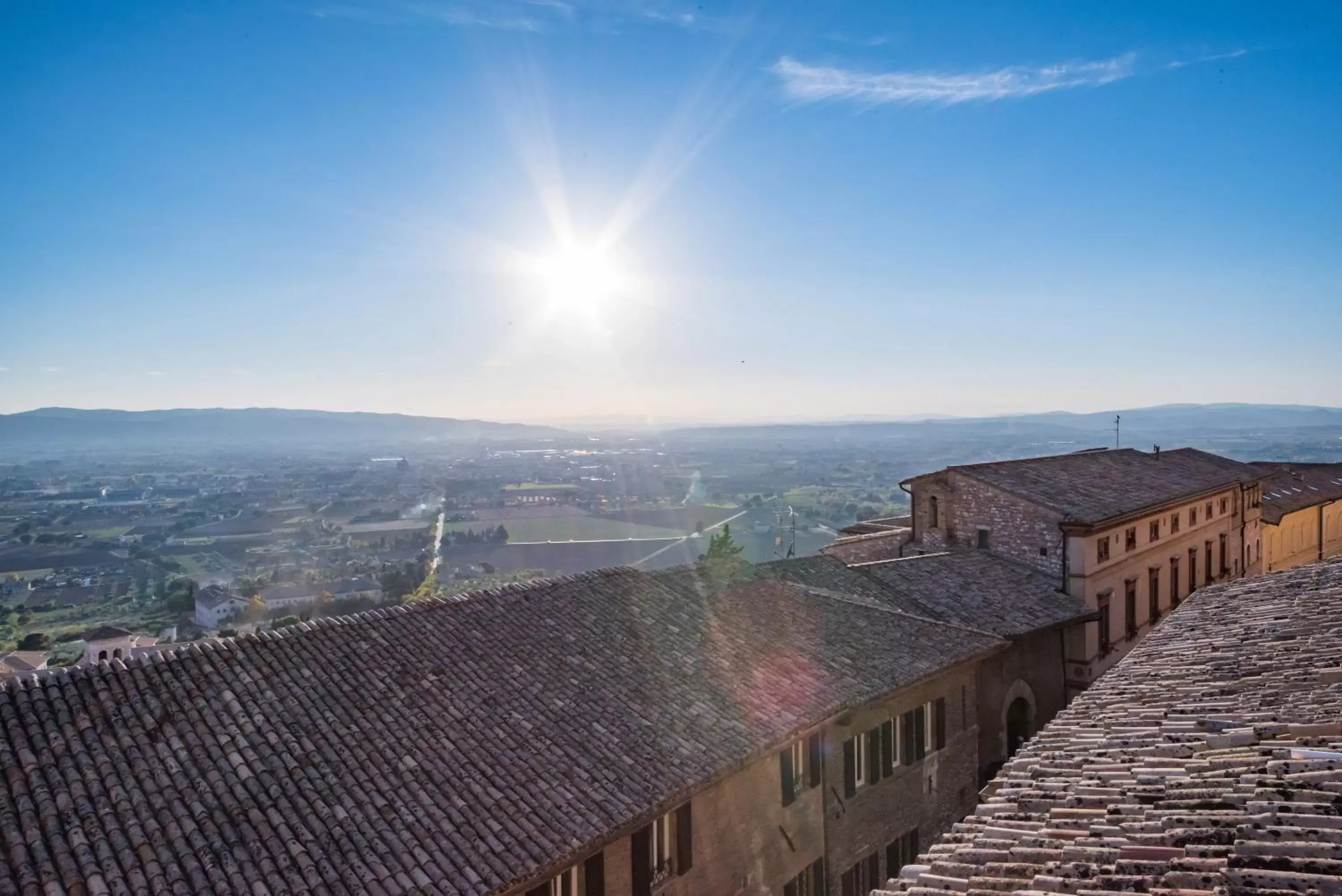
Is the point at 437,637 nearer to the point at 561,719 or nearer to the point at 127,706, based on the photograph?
the point at 561,719

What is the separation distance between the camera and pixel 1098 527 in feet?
71.8

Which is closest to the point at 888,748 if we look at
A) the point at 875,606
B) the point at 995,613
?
the point at 875,606

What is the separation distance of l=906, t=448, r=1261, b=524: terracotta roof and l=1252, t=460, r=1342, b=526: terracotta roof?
301cm

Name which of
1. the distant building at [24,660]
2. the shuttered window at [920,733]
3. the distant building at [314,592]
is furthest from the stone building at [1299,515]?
the distant building at [24,660]

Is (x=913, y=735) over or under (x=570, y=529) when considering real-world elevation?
over

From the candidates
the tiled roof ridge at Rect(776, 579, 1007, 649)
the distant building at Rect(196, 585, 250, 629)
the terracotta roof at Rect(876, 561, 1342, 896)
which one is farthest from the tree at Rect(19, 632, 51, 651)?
the terracotta roof at Rect(876, 561, 1342, 896)

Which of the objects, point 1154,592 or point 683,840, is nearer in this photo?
point 683,840

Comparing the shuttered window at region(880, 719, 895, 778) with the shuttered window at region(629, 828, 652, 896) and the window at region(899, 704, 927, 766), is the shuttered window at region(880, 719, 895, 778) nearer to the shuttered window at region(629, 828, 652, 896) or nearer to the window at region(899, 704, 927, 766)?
the window at region(899, 704, 927, 766)

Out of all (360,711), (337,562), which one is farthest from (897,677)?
(337,562)

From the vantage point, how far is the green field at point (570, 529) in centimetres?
7756

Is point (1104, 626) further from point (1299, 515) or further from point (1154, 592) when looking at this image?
point (1299, 515)

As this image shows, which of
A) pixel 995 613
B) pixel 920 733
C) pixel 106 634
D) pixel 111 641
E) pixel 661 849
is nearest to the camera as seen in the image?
pixel 661 849

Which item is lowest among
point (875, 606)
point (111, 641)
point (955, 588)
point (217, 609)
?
point (217, 609)

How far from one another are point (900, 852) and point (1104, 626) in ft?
37.6
